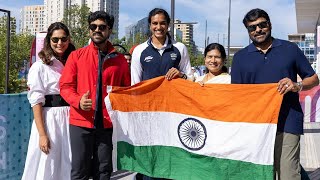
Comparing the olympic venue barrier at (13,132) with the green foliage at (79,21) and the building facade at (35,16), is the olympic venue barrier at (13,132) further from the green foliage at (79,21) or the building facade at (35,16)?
the building facade at (35,16)

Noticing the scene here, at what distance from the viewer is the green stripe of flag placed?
3.88 metres

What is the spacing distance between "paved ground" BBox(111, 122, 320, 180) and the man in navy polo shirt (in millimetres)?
2622

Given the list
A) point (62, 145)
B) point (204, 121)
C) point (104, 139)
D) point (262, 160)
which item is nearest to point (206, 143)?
point (204, 121)

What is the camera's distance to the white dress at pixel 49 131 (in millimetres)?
3789

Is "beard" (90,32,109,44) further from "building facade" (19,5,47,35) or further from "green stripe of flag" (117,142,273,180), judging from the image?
"building facade" (19,5,47,35)

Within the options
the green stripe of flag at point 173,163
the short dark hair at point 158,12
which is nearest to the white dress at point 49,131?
the green stripe of flag at point 173,163

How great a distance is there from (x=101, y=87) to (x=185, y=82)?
82 centimetres

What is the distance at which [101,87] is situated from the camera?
3709 mm

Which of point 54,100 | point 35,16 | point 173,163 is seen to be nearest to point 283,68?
point 173,163

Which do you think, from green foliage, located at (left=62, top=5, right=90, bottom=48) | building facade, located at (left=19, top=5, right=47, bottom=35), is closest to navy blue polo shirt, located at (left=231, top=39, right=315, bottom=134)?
green foliage, located at (left=62, top=5, right=90, bottom=48)

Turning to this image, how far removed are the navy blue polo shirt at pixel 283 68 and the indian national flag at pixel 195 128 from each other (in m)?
0.07

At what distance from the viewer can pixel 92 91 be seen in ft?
12.0

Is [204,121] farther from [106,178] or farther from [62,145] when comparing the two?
[62,145]

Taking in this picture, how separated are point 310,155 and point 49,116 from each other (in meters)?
5.42
